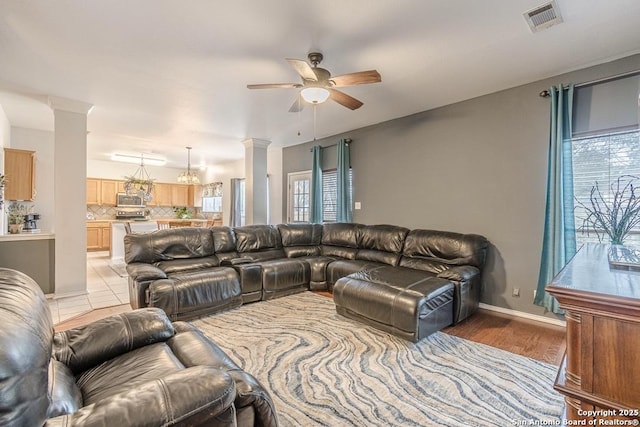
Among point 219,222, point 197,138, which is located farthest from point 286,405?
point 219,222

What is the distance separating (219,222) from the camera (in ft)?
29.3

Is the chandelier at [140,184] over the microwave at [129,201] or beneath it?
over

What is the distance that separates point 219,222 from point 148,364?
7.94 metres

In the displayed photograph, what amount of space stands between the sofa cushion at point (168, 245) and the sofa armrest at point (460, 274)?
3.08 metres

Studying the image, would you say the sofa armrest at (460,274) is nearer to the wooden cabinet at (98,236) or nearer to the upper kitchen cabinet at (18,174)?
the upper kitchen cabinet at (18,174)

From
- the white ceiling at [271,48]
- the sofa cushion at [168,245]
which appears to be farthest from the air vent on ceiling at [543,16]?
the sofa cushion at [168,245]

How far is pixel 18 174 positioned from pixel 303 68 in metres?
5.12

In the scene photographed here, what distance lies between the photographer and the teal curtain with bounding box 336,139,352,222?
5359 millimetres

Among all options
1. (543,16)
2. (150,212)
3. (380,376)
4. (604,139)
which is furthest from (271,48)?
(150,212)

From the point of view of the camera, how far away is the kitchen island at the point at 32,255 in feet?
12.2

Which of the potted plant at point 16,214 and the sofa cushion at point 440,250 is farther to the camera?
the potted plant at point 16,214

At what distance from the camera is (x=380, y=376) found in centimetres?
211

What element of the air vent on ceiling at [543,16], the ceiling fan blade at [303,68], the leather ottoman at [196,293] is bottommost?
the leather ottoman at [196,293]

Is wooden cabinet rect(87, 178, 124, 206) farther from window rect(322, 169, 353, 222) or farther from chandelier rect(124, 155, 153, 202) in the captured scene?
window rect(322, 169, 353, 222)
